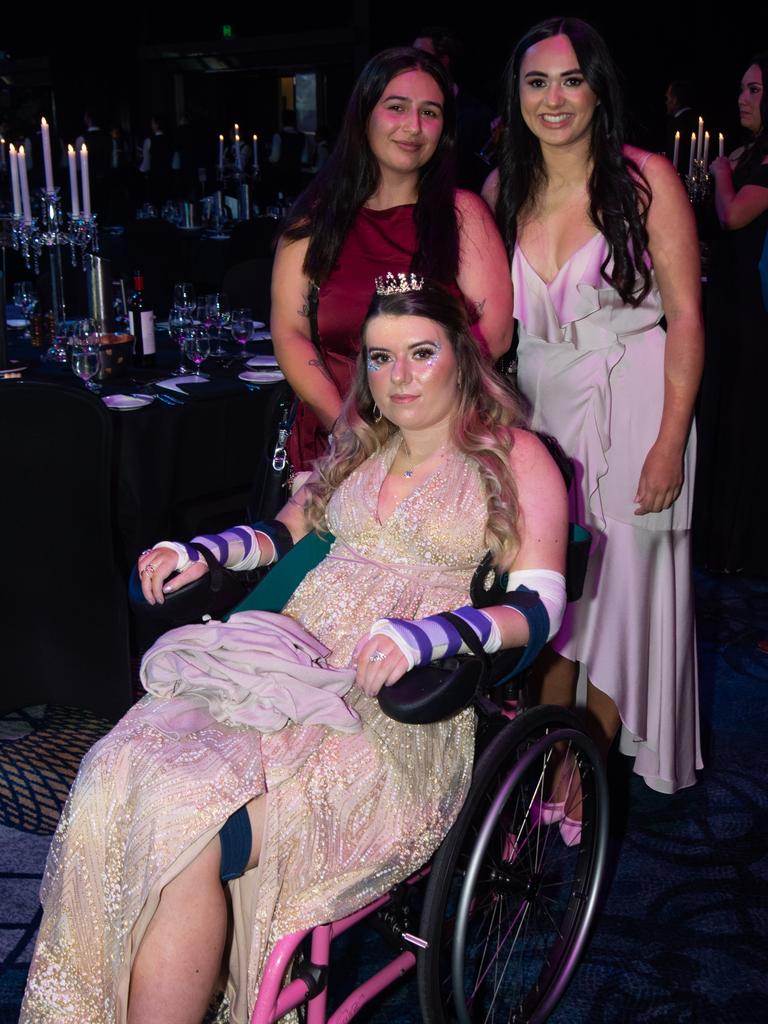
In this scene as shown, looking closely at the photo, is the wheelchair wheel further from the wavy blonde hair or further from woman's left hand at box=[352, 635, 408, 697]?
the wavy blonde hair

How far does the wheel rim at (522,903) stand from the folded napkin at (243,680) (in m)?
0.31

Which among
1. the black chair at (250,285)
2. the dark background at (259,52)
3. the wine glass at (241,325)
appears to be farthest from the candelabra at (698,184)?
the dark background at (259,52)

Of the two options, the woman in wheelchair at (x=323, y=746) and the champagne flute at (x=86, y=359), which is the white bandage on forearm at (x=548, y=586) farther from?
the champagne flute at (x=86, y=359)

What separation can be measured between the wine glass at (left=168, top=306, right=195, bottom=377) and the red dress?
1112 millimetres

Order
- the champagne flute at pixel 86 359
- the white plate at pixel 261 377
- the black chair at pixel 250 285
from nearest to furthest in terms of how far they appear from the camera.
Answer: the champagne flute at pixel 86 359 → the white plate at pixel 261 377 → the black chair at pixel 250 285

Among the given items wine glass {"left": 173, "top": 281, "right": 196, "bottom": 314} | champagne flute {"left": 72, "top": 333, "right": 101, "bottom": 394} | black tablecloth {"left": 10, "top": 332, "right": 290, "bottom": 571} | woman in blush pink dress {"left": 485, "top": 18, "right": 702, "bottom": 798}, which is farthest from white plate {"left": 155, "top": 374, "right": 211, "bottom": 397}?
woman in blush pink dress {"left": 485, "top": 18, "right": 702, "bottom": 798}

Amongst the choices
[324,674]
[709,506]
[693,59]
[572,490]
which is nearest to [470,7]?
[693,59]

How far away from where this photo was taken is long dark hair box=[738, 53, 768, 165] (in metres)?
3.62

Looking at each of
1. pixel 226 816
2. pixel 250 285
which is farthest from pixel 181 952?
pixel 250 285

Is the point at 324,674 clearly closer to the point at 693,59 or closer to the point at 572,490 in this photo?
the point at 572,490

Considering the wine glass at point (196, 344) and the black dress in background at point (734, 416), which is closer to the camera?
the wine glass at point (196, 344)

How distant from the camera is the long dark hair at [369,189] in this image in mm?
2326

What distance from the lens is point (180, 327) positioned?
3584mm

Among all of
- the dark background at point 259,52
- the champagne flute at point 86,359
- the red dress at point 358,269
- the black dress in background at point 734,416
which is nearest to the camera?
the red dress at point 358,269
